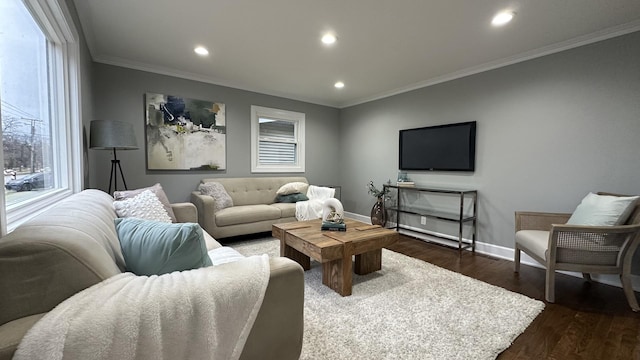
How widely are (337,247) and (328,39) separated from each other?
2.05 metres

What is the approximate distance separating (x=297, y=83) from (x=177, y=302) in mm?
3749

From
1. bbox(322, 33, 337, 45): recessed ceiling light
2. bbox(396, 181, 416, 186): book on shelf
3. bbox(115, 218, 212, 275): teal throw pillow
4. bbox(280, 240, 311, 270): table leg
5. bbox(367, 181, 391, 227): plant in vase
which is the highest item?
bbox(322, 33, 337, 45): recessed ceiling light

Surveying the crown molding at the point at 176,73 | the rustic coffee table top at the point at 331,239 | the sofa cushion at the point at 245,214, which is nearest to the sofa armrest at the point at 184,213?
the sofa cushion at the point at 245,214

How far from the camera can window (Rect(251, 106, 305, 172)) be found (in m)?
4.38

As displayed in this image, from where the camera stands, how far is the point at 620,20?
2227 millimetres

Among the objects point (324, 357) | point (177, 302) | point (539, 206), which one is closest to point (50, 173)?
point (177, 302)

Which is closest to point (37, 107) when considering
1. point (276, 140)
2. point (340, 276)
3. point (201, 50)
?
point (201, 50)

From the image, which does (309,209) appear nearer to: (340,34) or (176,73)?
(340,34)

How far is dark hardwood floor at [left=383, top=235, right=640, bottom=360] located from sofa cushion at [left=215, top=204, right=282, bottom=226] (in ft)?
7.11

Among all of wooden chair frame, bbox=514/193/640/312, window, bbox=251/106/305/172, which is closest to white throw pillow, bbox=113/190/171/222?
window, bbox=251/106/305/172

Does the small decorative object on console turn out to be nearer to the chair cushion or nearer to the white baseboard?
the chair cushion

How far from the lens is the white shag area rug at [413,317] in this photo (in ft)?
4.97

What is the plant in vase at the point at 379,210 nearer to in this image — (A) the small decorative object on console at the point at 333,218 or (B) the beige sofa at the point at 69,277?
(A) the small decorative object on console at the point at 333,218

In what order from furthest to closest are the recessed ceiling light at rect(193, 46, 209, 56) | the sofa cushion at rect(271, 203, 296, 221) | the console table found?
the sofa cushion at rect(271, 203, 296, 221) < the console table < the recessed ceiling light at rect(193, 46, 209, 56)
